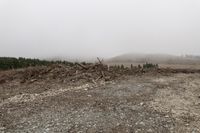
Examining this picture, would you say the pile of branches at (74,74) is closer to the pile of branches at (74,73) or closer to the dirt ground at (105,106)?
the pile of branches at (74,73)

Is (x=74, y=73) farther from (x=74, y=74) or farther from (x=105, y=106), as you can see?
(x=105, y=106)

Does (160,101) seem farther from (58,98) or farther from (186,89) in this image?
(58,98)

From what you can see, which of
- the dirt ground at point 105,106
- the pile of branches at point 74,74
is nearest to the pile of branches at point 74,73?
the pile of branches at point 74,74

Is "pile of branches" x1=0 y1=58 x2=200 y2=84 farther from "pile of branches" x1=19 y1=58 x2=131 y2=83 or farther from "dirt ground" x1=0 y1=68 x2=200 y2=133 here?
"dirt ground" x1=0 y1=68 x2=200 y2=133

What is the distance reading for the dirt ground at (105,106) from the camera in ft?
32.3

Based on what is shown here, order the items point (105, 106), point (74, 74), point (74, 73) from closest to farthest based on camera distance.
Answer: point (105, 106) < point (74, 74) < point (74, 73)

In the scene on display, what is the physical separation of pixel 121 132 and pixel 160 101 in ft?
12.1

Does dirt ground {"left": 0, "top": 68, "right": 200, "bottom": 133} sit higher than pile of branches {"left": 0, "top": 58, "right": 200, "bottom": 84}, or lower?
lower

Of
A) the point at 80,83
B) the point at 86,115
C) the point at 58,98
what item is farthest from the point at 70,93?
the point at 86,115

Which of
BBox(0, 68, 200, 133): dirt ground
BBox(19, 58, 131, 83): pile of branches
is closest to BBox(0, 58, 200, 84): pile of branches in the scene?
BBox(19, 58, 131, 83): pile of branches

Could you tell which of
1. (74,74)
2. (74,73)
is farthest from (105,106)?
(74,73)

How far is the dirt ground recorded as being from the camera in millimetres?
9836

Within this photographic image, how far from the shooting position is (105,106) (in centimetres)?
1179

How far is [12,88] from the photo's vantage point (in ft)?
56.6
